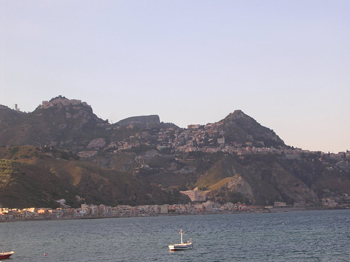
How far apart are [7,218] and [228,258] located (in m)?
120

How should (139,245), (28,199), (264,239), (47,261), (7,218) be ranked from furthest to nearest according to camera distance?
1. (28,199)
2. (7,218)
3. (264,239)
4. (139,245)
5. (47,261)

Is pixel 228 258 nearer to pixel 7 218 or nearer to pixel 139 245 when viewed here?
pixel 139 245

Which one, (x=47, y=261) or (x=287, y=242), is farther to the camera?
(x=287, y=242)

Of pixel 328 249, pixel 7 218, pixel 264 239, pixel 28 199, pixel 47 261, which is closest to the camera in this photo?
pixel 47 261

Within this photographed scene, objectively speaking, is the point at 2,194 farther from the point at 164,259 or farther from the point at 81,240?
the point at 164,259

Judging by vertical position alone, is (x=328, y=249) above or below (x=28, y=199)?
below

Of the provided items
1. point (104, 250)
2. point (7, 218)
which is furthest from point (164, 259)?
point (7, 218)

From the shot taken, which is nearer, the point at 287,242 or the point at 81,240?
the point at 287,242

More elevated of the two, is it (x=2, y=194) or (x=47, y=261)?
(x=2, y=194)

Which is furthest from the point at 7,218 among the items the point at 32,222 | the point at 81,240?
the point at 81,240

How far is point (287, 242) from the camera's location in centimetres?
8844

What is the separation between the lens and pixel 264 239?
9550 centimetres

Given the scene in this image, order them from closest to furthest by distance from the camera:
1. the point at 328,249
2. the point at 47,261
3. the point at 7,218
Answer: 1. the point at 47,261
2. the point at 328,249
3. the point at 7,218

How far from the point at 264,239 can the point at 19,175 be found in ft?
415
